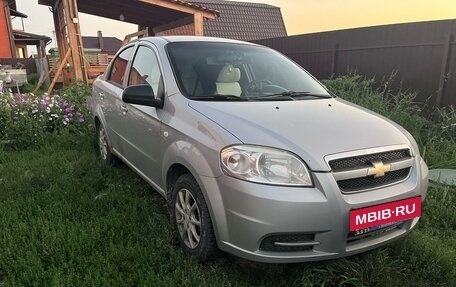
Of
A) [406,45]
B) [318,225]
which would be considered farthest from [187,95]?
[406,45]

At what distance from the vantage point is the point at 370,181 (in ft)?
6.97

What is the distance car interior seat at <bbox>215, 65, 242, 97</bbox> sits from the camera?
2.86 m

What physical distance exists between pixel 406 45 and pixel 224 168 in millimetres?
6016

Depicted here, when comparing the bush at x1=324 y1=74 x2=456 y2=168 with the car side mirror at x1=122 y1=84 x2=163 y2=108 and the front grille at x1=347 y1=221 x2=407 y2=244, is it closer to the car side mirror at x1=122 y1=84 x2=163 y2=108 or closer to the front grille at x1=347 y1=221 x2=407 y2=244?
the front grille at x1=347 y1=221 x2=407 y2=244

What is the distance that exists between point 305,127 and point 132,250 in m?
1.45

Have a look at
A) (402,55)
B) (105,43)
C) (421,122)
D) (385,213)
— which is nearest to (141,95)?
(385,213)

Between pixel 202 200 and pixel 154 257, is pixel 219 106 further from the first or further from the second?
pixel 154 257

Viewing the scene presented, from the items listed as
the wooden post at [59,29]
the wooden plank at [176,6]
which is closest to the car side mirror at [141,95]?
the wooden plank at [176,6]

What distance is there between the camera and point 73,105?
6234mm

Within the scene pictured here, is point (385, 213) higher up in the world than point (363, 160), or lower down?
lower down

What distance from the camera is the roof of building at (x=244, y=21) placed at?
796 inches

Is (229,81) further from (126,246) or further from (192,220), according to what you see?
(126,246)

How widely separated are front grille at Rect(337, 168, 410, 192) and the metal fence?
4.54 m

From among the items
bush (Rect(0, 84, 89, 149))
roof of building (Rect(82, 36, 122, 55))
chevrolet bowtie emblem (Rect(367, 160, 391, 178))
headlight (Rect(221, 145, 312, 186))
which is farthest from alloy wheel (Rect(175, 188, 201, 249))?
roof of building (Rect(82, 36, 122, 55))
